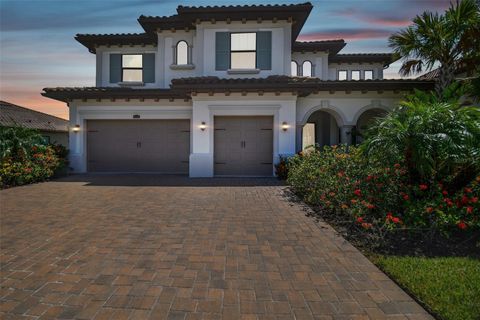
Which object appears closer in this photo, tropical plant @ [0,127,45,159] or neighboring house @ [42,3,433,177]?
tropical plant @ [0,127,45,159]

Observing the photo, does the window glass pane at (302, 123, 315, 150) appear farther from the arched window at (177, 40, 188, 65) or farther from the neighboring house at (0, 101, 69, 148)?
the neighboring house at (0, 101, 69, 148)

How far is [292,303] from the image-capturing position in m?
2.91

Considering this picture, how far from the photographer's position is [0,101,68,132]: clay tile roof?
76.3ft

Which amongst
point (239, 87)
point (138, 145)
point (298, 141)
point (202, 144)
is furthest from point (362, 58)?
point (138, 145)

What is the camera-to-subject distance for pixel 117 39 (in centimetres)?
1577

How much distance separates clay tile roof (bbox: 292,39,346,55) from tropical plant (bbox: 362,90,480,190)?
12.2 metres

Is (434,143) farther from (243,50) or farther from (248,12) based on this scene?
(248,12)

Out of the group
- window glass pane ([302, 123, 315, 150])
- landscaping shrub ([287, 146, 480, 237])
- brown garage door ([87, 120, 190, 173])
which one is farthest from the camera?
window glass pane ([302, 123, 315, 150])

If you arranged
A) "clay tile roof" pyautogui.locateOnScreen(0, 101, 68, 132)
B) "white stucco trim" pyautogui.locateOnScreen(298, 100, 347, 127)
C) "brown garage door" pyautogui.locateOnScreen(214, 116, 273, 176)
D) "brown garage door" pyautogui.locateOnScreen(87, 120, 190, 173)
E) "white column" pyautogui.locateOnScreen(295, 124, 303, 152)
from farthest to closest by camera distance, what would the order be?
"clay tile roof" pyautogui.locateOnScreen(0, 101, 68, 132)
"brown garage door" pyautogui.locateOnScreen(87, 120, 190, 173)
"white stucco trim" pyautogui.locateOnScreen(298, 100, 347, 127)
"white column" pyautogui.locateOnScreen(295, 124, 303, 152)
"brown garage door" pyautogui.locateOnScreen(214, 116, 273, 176)

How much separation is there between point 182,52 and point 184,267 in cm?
1402

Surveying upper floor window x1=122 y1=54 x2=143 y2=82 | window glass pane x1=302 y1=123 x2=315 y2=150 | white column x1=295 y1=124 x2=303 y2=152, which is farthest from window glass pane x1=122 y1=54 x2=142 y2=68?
window glass pane x1=302 y1=123 x2=315 y2=150

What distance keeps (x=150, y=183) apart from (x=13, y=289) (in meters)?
7.83

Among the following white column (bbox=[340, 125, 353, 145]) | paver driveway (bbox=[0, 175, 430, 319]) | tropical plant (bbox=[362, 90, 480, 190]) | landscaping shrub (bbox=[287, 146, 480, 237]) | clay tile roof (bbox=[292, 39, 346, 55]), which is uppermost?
clay tile roof (bbox=[292, 39, 346, 55])

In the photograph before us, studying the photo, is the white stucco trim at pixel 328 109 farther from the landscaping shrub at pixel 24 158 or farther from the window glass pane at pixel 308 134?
the landscaping shrub at pixel 24 158
